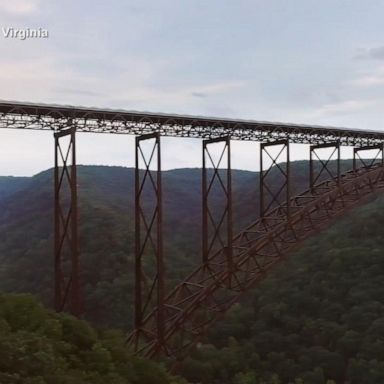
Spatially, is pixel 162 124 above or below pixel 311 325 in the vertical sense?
above

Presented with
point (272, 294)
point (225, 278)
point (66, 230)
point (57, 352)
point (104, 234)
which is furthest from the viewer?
point (104, 234)

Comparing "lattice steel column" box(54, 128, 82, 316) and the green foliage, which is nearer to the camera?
the green foliage

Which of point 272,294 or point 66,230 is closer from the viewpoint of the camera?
point 66,230

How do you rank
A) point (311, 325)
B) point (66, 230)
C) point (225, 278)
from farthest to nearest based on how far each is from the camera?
1. point (311, 325)
2. point (225, 278)
3. point (66, 230)

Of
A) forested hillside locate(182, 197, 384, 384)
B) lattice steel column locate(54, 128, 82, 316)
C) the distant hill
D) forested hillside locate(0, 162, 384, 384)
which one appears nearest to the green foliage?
lattice steel column locate(54, 128, 82, 316)

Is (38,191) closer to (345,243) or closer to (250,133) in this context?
(345,243)

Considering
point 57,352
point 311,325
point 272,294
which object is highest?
point 57,352

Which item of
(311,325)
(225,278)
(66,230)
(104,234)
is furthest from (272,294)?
(66,230)

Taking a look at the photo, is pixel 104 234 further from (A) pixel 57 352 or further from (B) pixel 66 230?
(A) pixel 57 352

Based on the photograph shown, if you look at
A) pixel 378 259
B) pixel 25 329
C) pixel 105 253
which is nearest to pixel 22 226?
pixel 105 253

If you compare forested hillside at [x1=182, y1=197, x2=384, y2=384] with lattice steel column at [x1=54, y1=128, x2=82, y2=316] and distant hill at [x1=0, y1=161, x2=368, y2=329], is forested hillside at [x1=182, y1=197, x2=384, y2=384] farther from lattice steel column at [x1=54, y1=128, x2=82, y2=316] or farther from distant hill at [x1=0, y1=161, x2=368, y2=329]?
lattice steel column at [x1=54, y1=128, x2=82, y2=316]

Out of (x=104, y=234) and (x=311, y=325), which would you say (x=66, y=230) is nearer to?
(x=311, y=325)
